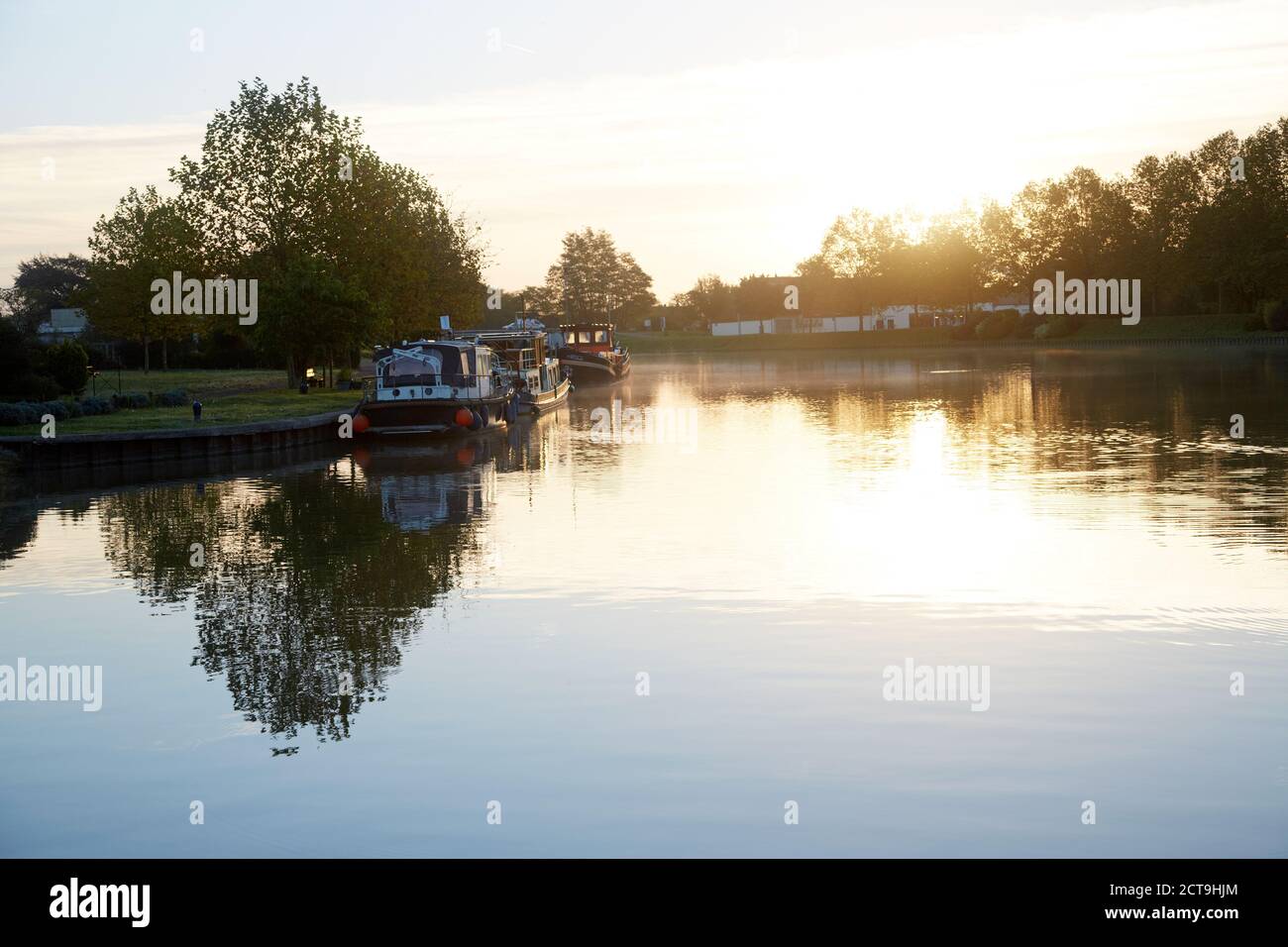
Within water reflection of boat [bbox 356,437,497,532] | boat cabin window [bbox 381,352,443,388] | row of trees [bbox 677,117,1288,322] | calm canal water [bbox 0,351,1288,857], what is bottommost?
calm canal water [bbox 0,351,1288,857]

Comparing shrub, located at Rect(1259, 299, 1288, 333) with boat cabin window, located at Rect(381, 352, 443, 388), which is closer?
boat cabin window, located at Rect(381, 352, 443, 388)

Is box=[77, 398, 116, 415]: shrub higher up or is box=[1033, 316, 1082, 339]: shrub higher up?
box=[1033, 316, 1082, 339]: shrub

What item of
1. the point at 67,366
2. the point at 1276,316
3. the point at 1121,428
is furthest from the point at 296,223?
the point at 1276,316

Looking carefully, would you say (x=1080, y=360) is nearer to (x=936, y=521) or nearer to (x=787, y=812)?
(x=936, y=521)

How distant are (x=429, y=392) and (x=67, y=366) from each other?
13212 mm

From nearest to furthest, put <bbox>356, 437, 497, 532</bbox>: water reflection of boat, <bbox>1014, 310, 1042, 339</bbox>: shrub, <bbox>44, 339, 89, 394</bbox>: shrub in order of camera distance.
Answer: <bbox>356, 437, 497, 532</bbox>: water reflection of boat → <bbox>44, 339, 89, 394</bbox>: shrub → <bbox>1014, 310, 1042, 339</bbox>: shrub

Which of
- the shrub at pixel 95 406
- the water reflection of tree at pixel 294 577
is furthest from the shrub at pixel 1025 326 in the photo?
the water reflection of tree at pixel 294 577

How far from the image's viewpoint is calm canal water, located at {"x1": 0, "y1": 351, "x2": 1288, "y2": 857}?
378 inches

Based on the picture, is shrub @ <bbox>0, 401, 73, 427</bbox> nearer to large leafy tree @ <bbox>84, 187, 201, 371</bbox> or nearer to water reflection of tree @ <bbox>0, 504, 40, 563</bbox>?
water reflection of tree @ <bbox>0, 504, 40, 563</bbox>

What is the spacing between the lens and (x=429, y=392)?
4466cm

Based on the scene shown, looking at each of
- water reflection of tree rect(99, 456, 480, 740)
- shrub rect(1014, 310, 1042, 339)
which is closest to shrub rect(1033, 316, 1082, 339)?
shrub rect(1014, 310, 1042, 339)

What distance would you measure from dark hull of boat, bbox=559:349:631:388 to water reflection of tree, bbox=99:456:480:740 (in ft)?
185

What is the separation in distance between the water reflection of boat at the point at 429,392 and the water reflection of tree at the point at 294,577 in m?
10.7
